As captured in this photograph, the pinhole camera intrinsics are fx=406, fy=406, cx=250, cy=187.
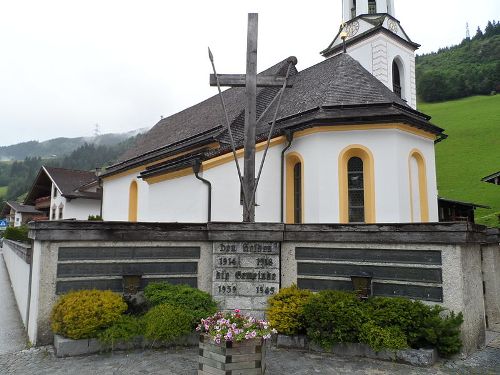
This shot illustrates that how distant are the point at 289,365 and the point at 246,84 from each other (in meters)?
5.84

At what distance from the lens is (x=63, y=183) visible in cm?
3322

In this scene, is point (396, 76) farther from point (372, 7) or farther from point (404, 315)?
point (404, 315)

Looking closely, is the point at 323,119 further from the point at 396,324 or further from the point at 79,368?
the point at 79,368

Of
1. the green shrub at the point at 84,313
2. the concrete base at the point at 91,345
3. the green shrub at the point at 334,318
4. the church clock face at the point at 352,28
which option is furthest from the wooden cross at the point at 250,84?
the church clock face at the point at 352,28

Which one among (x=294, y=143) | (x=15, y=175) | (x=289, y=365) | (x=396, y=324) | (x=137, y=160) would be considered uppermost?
(x=15, y=175)

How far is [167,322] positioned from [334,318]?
8.90 ft

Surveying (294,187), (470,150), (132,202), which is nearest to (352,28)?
(132,202)

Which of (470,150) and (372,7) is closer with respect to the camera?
(372,7)

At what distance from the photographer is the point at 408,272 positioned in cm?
686

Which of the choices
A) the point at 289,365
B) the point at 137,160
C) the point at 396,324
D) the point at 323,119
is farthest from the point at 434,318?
the point at 137,160

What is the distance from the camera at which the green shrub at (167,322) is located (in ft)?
21.6

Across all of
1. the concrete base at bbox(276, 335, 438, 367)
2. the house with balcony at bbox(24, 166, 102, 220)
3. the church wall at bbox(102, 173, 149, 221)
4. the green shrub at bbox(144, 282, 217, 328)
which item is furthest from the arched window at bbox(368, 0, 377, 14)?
the concrete base at bbox(276, 335, 438, 367)

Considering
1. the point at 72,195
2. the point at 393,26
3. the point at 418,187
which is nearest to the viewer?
the point at 418,187

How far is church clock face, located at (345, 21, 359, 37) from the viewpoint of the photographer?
88.6 feet
